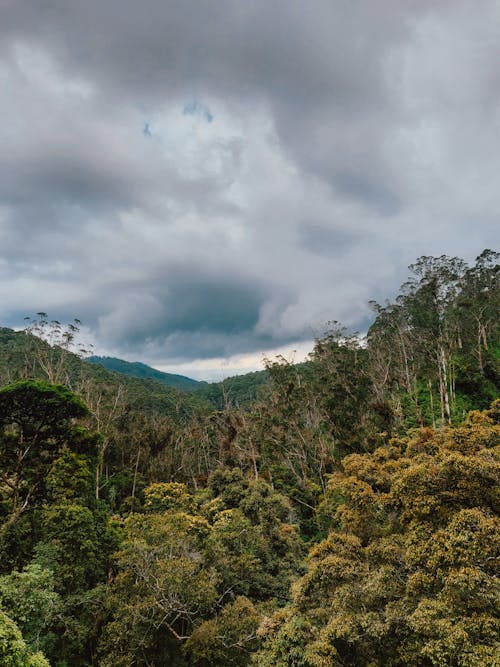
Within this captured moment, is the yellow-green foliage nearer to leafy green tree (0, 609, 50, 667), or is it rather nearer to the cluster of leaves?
the cluster of leaves

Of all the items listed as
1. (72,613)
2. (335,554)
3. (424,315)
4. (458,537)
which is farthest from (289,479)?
(458,537)

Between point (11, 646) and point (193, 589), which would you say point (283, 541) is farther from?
point (11, 646)

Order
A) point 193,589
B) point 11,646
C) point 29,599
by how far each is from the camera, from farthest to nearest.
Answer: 1. point 193,589
2. point 29,599
3. point 11,646

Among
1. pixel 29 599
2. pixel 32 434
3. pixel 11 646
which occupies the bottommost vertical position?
pixel 29 599

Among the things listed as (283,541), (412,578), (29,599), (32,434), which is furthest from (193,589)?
(32,434)

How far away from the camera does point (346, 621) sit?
7.95 m

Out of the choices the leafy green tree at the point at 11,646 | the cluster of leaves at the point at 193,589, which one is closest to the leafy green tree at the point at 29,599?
the cluster of leaves at the point at 193,589

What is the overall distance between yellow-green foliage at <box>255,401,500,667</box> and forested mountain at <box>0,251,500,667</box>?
4cm

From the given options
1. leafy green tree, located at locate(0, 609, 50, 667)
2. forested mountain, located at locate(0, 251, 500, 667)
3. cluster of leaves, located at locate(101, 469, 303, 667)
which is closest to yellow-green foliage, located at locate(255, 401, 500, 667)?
forested mountain, located at locate(0, 251, 500, 667)

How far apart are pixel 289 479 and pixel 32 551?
21.8 m

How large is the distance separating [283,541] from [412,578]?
12.4 m

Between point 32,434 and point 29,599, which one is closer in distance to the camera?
point 29,599

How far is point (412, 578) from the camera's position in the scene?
7.36 meters

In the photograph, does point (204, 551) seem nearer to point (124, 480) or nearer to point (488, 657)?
point (488, 657)
